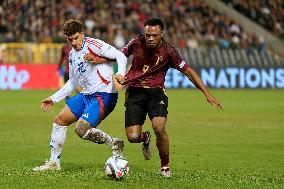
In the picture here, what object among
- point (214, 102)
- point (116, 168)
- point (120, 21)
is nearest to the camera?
point (116, 168)

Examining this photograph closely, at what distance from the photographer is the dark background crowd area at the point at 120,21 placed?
3716 cm

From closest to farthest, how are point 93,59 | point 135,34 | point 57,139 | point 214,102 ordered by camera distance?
point 214,102, point 93,59, point 57,139, point 135,34

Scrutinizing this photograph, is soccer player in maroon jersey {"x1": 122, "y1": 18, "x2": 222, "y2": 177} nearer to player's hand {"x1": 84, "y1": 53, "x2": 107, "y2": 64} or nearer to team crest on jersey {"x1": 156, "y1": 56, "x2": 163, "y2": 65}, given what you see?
team crest on jersey {"x1": 156, "y1": 56, "x2": 163, "y2": 65}

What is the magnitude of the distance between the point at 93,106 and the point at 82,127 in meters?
0.39

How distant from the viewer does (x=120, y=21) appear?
3847cm

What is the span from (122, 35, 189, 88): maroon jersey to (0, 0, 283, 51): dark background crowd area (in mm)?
24450

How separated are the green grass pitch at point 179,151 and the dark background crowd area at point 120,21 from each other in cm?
1099

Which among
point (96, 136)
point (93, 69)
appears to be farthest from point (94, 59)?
point (96, 136)

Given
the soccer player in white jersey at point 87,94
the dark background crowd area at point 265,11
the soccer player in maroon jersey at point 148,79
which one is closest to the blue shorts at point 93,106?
the soccer player in white jersey at point 87,94

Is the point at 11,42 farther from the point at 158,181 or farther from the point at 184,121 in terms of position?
the point at 158,181

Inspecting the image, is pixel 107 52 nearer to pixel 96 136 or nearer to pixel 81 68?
pixel 81 68

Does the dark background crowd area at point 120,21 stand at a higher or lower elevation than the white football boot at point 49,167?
higher

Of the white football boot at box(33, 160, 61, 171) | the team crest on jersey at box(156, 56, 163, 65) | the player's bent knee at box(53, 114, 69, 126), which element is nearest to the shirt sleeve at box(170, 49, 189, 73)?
the team crest on jersey at box(156, 56, 163, 65)

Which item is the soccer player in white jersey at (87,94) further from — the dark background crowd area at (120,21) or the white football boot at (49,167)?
the dark background crowd area at (120,21)
